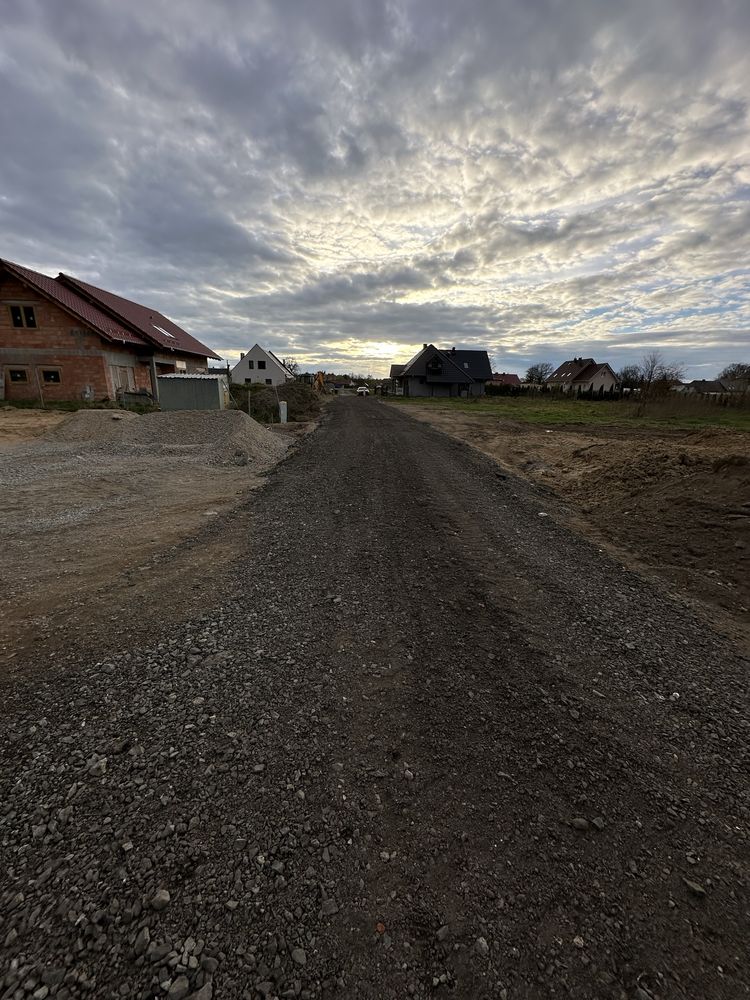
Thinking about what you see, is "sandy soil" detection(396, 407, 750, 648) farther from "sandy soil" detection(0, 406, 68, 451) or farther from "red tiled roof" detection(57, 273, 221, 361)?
"red tiled roof" detection(57, 273, 221, 361)

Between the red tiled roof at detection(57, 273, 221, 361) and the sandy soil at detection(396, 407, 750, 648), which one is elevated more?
the red tiled roof at detection(57, 273, 221, 361)

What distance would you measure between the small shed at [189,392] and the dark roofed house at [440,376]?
40.7 m

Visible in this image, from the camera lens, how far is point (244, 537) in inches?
253

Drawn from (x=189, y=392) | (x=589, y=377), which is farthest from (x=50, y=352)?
(x=589, y=377)

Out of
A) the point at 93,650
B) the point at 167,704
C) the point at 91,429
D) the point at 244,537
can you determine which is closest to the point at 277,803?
the point at 167,704

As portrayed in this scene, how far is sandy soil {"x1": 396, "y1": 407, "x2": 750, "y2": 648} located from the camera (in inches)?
198

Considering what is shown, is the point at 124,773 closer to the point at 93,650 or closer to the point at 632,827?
the point at 93,650

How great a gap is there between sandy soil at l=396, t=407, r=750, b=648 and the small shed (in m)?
15.2

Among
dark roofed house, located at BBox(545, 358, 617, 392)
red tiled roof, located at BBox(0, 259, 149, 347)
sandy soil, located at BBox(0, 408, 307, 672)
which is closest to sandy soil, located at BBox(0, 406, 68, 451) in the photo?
sandy soil, located at BBox(0, 408, 307, 672)

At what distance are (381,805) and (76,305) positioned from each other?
2996 centimetres

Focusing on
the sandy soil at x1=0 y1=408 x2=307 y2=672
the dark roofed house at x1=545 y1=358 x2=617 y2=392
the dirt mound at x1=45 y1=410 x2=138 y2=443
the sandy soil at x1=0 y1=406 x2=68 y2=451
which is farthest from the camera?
the dark roofed house at x1=545 y1=358 x2=617 y2=392

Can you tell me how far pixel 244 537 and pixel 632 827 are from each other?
5454mm

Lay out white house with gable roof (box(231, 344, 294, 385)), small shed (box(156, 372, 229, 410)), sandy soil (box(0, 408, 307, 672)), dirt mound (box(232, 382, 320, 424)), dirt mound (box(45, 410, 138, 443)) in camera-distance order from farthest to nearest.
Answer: white house with gable roof (box(231, 344, 294, 385)) → dirt mound (box(232, 382, 320, 424)) → small shed (box(156, 372, 229, 410)) → dirt mound (box(45, 410, 138, 443)) → sandy soil (box(0, 408, 307, 672))

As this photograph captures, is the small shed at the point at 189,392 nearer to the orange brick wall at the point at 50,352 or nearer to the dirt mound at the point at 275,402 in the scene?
the dirt mound at the point at 275,402
